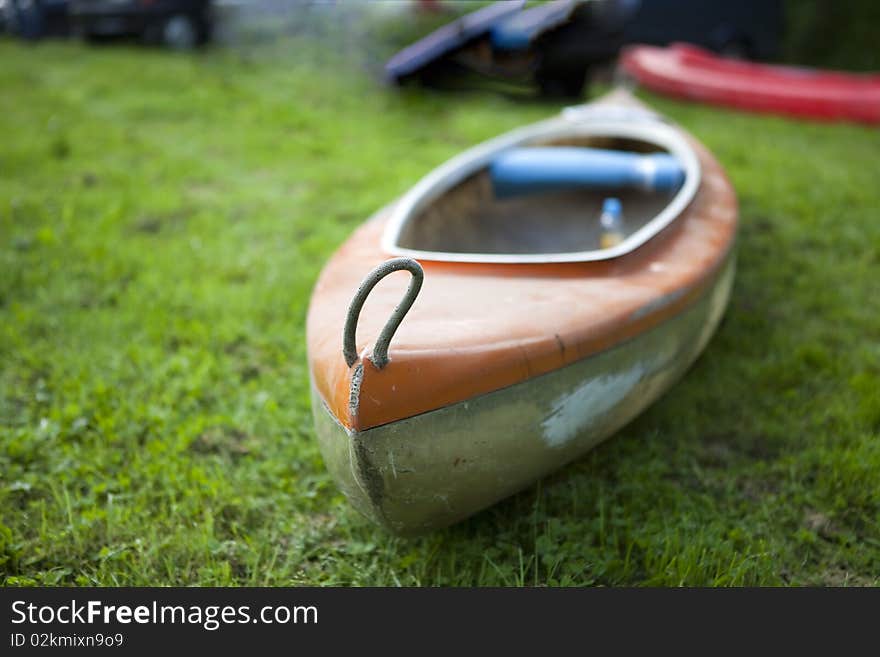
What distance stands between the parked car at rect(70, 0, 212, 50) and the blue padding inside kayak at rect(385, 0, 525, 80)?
9.84ft

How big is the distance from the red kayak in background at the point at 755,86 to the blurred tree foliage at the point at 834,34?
4.26ft

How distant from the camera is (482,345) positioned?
1666 millimetres

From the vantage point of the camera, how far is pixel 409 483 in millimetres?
1635

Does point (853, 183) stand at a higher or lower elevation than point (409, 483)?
lower

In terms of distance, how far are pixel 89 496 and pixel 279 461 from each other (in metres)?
0.55

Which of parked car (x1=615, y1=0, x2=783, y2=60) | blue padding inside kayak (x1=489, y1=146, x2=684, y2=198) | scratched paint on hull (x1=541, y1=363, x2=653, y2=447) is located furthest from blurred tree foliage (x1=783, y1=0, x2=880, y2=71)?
scratched paint on hull (x1=541, y1=363, x2=653, y2=447)

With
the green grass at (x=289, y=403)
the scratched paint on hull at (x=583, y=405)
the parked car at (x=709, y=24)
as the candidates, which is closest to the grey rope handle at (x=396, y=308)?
the scratched paint on hull at (x=583, y=405)

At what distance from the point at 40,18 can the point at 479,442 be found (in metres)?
8.78

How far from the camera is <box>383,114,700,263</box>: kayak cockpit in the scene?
2770 mm

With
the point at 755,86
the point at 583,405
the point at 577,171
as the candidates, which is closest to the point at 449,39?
the point at 755,86

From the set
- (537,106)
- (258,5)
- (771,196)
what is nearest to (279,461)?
(771,196)

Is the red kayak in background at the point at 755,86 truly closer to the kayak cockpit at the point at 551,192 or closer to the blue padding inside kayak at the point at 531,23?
the blue padding inside kayak at the point at 531,23

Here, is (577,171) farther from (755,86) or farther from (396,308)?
(755,86)

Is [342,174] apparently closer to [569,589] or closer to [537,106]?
[537,106]
